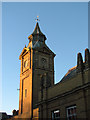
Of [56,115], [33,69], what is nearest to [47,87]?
[56,115]

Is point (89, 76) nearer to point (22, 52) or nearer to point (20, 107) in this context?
point (20, 107)

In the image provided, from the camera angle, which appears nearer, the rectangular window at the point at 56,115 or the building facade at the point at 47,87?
the building facade at the point at 47,87

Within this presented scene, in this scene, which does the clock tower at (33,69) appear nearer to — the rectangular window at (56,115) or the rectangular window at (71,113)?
the rectangular window at (56,115)

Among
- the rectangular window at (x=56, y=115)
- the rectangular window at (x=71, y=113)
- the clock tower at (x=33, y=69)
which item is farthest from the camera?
the clock tower at (x=33, y=69)

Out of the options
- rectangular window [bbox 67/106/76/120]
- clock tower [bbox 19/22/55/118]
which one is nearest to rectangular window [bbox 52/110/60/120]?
rectangular window [bbox 67/106/76/120]

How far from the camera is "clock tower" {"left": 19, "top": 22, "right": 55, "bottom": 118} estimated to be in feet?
98.1

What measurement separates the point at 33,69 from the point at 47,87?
7.39 m

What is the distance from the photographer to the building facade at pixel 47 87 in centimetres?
1872

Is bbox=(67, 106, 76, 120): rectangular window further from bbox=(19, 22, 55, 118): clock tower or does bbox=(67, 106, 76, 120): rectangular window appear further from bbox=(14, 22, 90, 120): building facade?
bbox=(19, 22, 55, 118): clock tower

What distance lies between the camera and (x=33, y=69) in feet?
104

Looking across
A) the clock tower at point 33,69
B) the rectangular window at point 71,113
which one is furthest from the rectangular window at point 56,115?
the clock tower at point 33,69

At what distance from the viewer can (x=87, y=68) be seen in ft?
61.5

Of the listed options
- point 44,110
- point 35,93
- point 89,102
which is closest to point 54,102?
point 44,110

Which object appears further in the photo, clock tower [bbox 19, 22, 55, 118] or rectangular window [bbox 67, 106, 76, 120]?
clock tower [bbox 19, 22, 55, 118]
